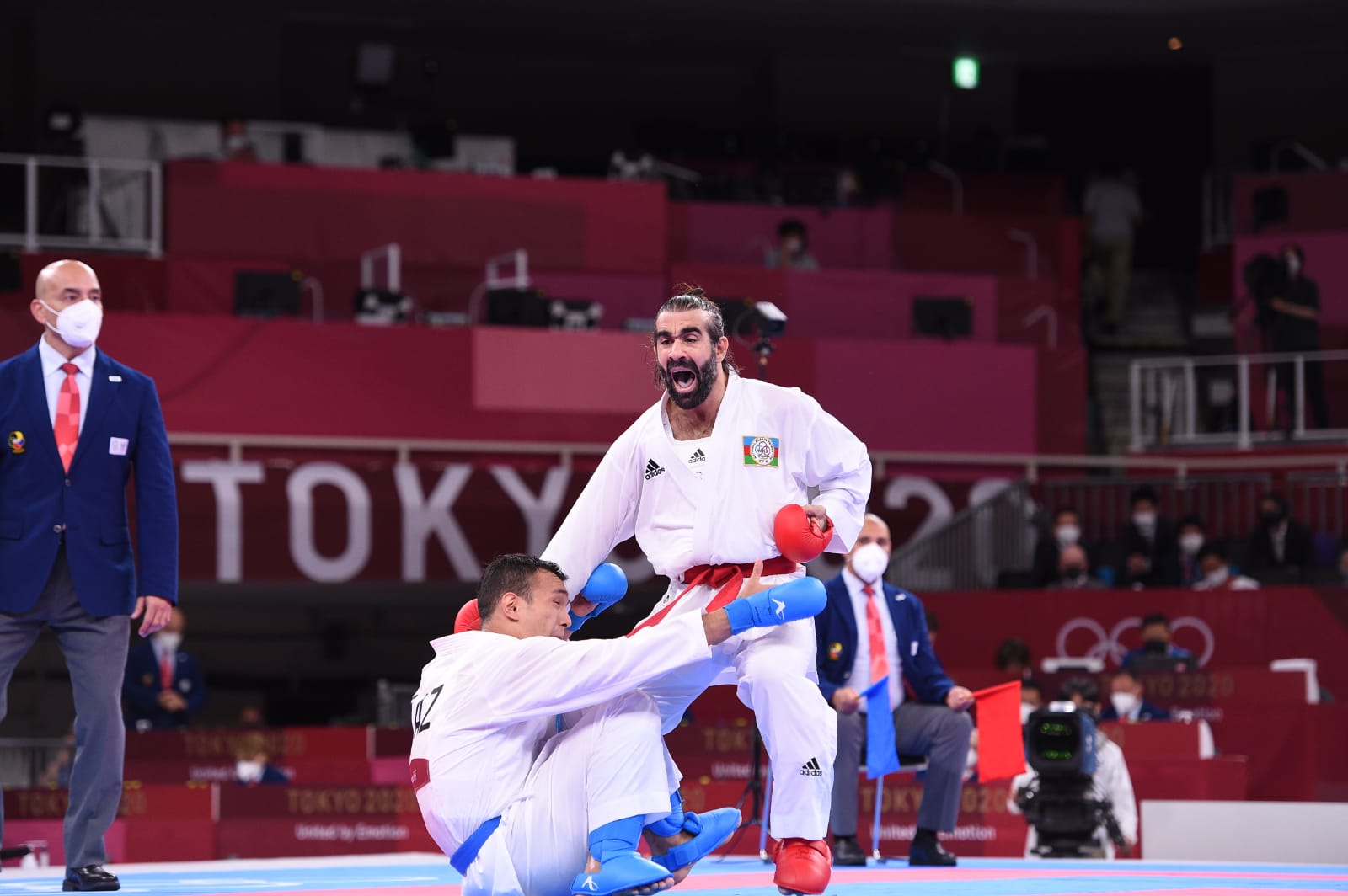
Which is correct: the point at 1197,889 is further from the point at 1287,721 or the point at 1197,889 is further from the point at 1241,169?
the point at 1241,169

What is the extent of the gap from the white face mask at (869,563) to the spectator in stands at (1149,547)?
6931 millimetres

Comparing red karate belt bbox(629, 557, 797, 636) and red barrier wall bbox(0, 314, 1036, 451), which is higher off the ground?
red barrier wall bbox(0, 314, 1036, 451)

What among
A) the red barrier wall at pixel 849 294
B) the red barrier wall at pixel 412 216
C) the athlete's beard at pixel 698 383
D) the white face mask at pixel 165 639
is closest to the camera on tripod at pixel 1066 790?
the athlete's beard at pixel 698 383

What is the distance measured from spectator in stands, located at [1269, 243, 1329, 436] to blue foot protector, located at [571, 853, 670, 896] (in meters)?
13.4

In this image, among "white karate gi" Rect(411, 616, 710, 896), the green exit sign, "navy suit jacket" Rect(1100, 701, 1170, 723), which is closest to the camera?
"white karate gi" Rect(411, 616, 710, 896)

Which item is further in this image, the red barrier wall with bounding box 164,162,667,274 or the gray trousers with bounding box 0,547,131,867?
the red barrier wall with bounding box 164,162,667,274

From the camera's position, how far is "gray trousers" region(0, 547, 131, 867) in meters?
5.50

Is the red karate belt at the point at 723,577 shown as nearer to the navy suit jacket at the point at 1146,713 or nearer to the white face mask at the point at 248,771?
the navy suit jacket at the point at 1146,713

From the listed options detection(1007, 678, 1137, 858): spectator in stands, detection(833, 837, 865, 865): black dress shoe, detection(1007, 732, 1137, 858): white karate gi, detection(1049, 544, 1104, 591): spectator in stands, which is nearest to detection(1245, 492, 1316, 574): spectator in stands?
detection(1049, 544, 1104, 591): spectator in stands

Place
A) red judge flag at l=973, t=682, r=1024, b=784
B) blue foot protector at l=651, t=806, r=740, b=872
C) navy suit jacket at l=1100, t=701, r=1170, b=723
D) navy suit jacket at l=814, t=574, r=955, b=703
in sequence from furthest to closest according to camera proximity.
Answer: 1. navy suit jacket at l=1100, t=701, r=1170, b=723
2. navy suit jacket at l=814, t=574, r=955, b=703
3. red judge flag at l=973, t=682, r=1024, b=784
4. blue foot protector at l=651, t=806, r=740, b=872

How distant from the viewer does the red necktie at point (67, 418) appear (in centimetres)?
568

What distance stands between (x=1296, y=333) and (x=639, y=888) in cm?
1384

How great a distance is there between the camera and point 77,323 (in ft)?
18.6

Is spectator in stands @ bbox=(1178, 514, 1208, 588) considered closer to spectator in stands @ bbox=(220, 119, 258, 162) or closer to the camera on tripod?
the camera on tripod
